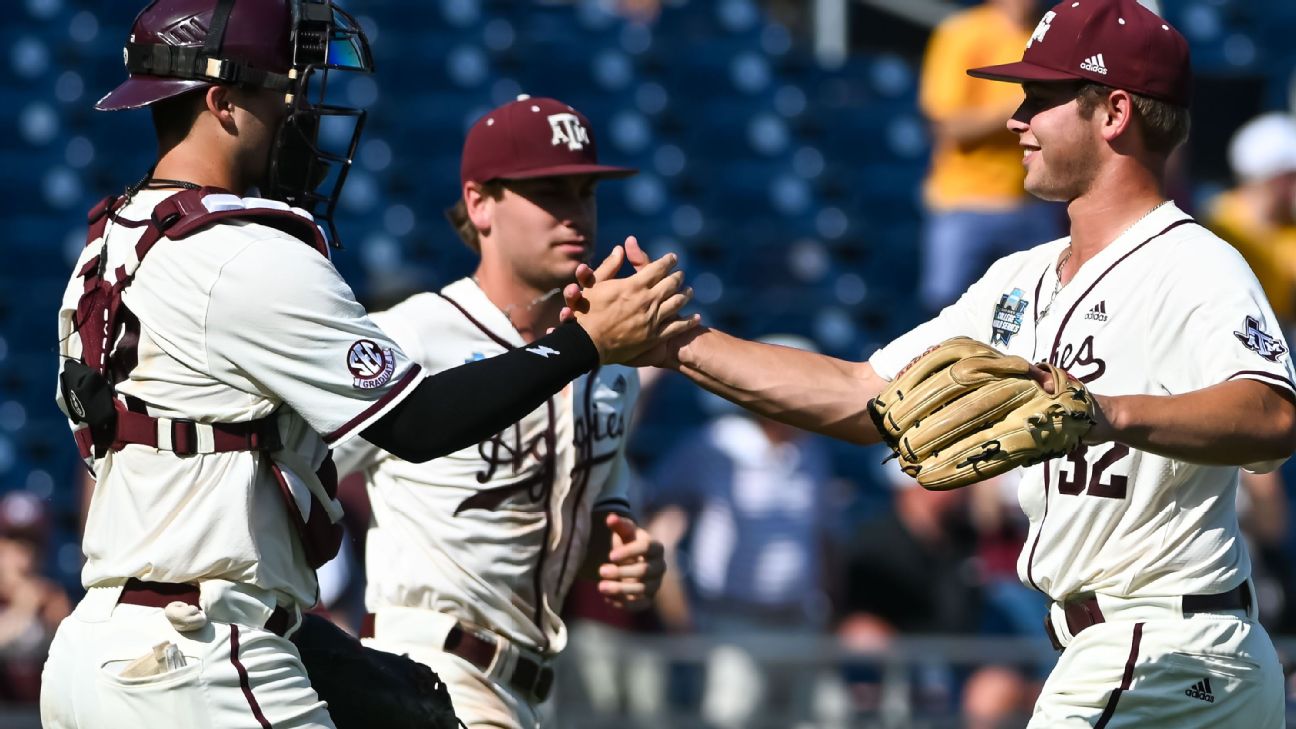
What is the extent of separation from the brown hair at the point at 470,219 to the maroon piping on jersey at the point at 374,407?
5.26 ft

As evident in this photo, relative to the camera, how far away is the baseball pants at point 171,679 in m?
3.29

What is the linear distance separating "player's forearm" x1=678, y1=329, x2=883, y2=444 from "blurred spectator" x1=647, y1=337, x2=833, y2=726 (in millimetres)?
3616

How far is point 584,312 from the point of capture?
3.90 m

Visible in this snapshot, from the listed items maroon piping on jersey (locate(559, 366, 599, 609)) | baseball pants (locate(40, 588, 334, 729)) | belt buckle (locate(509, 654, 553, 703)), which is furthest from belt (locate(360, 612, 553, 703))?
baseball pants (locate(40, 588, 334, 729))

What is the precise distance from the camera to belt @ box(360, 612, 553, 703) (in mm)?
4516

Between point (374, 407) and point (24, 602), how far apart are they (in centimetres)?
477

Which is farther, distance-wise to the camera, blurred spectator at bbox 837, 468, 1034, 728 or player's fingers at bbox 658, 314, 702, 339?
blurred spectator at bbox 837, 468, 1034, 728

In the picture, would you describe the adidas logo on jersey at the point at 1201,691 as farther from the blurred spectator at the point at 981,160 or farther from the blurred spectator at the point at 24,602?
the blurred spectator at the point at 24,602

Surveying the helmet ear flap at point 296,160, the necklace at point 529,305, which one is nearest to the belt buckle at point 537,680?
the necklace at point 529,305

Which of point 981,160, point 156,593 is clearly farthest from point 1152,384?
point 981,160

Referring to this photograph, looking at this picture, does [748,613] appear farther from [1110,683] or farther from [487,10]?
[487,10]

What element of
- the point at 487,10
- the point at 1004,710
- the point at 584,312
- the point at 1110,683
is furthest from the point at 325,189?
the point at 1110,683

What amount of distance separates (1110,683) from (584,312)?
54.1 inches

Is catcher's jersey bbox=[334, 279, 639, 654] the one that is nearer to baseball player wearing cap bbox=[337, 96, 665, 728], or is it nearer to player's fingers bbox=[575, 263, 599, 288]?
baseball player wearing cap bbox=[337, 96, 665, 728]
